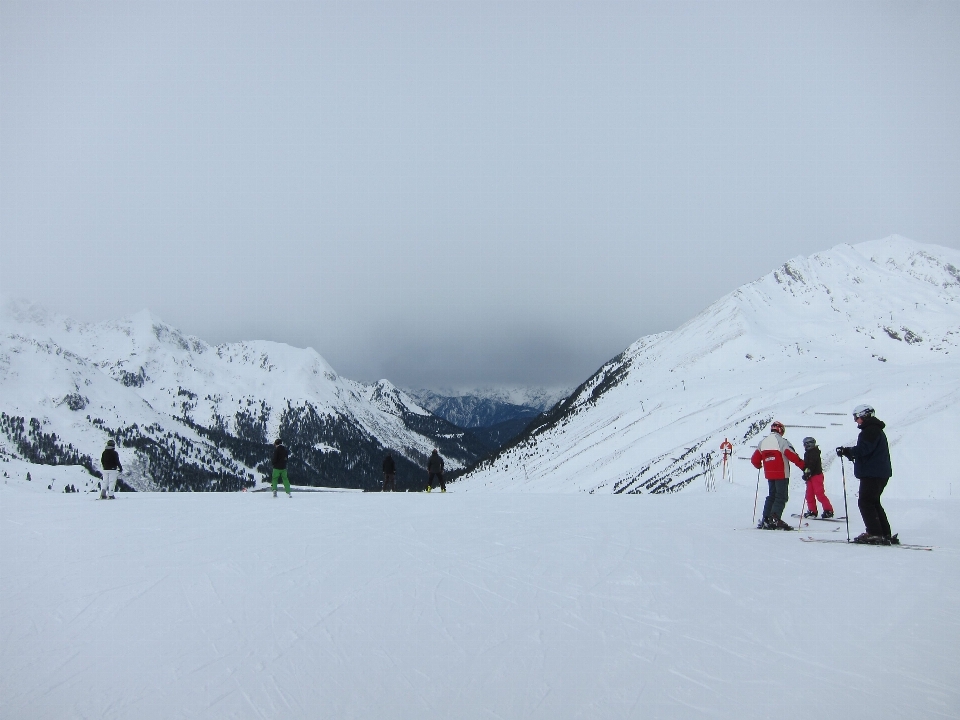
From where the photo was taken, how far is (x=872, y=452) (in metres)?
10.6

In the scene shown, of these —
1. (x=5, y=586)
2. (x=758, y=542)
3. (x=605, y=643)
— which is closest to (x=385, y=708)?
(x=605, y=643)

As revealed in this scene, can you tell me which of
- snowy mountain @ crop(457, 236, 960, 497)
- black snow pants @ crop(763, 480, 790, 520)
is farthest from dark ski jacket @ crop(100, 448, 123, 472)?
snowy mountain @ crop(457, 236, 960, 497)

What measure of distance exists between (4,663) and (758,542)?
1166 cm

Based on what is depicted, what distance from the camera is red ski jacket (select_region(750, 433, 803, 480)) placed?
13.1 m

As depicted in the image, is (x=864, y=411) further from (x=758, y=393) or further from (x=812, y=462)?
(x=758, y=393)

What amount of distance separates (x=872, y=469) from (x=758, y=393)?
200 feet

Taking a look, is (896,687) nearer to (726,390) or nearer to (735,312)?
(726,390)

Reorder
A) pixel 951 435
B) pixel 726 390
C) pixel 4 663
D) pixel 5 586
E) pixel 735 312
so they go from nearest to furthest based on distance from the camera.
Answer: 1. pixel 4 663
2. pixel 5 586
3. pixel 951 435
4. pixel 726 390
5. pixel 735 312

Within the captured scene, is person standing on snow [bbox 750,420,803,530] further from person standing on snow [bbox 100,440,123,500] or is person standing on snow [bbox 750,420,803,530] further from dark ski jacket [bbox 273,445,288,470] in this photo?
person standing on snow [bbox 100,440,123,500]

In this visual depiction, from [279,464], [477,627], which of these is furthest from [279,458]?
[477,627]

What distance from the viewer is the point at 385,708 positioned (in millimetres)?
5152

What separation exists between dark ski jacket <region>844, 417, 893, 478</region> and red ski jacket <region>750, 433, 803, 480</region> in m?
2.32

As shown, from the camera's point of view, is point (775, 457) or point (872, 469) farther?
point (775, 457)

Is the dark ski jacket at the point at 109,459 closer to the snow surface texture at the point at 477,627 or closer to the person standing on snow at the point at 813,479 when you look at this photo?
the snow surface texture at the point at 477,627
